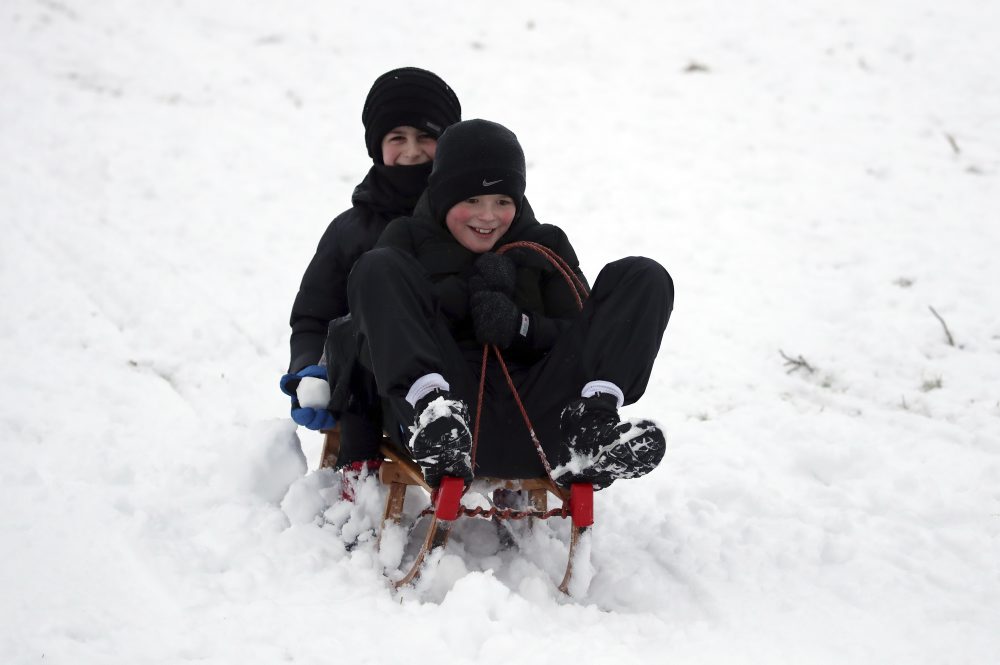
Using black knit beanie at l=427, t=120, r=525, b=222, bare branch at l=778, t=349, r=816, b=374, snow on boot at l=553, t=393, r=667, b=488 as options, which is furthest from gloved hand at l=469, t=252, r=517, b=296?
bare branch at l=778, t=349, r=816, b=374

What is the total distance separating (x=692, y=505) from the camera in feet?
9.43

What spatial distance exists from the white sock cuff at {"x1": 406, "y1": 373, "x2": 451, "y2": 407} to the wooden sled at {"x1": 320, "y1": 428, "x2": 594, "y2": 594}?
0.21 meters

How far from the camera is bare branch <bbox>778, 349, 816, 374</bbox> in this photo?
3957 millimetres

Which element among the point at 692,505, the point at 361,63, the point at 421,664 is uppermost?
the point at 361,63

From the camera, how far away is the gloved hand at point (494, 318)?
7.61ft

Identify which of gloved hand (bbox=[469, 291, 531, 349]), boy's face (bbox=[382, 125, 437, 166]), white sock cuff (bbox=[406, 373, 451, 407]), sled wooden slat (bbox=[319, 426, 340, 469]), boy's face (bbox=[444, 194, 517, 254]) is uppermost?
boy's face (bbox=[382, 125, 437, 166])

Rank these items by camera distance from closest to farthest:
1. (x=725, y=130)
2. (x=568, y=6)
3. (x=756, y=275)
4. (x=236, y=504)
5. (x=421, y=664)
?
(x=421, y=664) < (x=236, y=504) < (x=756, y=275) < (x=725, y=130) < (x=568, y=6)

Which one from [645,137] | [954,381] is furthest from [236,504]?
[645,137]

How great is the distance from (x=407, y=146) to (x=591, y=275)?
2.09 meters

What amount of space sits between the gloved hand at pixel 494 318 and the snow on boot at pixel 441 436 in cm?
30

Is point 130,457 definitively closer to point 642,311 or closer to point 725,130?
point 642,311

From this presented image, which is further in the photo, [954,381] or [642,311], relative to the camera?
[954,381]

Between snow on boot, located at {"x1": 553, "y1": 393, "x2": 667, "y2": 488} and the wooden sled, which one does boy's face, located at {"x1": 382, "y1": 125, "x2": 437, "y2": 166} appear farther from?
snow on boot, located at {"x1": 553, "y1": 393, "x2": 667, "y2": 488}

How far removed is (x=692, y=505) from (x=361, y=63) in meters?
6.61
